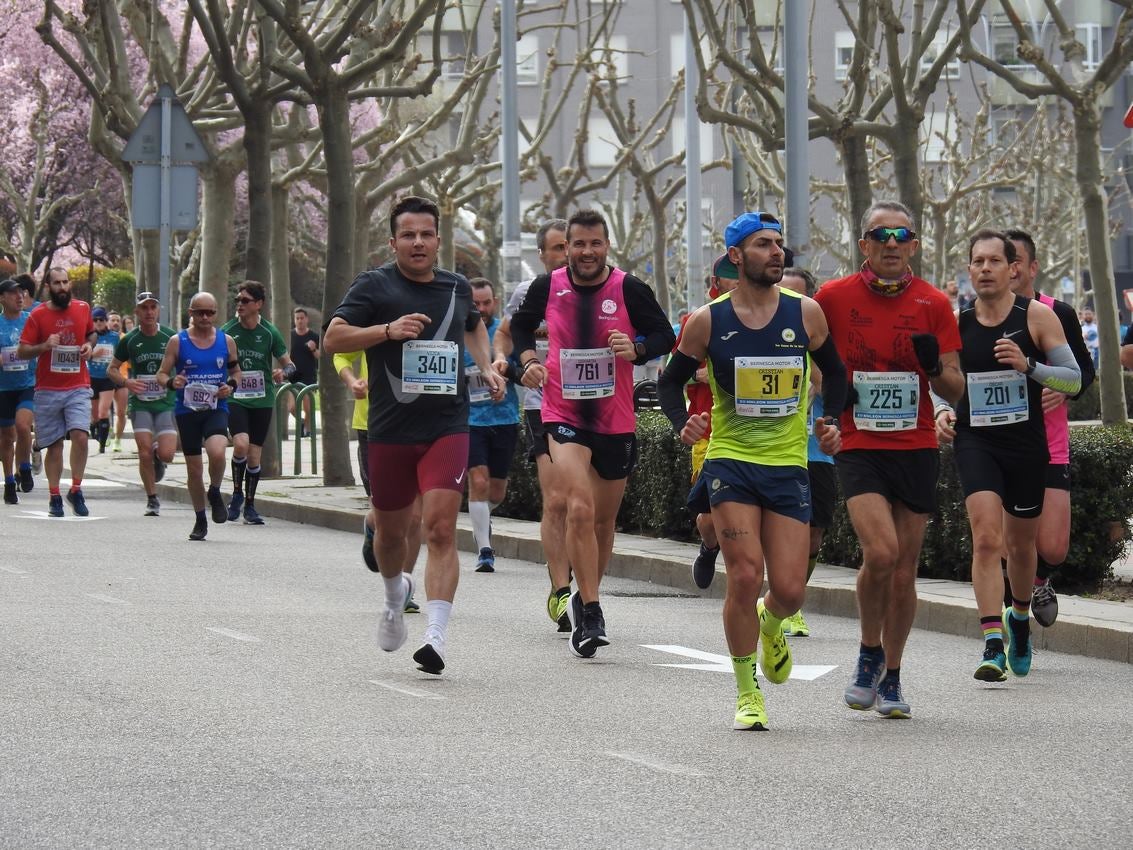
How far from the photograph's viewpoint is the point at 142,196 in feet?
68.6

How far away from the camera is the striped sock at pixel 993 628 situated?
8953mm

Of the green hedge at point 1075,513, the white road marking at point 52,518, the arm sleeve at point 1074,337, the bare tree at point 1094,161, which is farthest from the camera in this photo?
the bare tree at point 1094,161

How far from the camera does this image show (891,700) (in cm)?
811

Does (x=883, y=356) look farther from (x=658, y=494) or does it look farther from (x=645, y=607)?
(x=658, y=494)

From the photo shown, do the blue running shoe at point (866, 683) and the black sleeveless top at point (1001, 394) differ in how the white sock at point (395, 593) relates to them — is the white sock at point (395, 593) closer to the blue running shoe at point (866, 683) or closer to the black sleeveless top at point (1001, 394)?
the blue running shoe at point (866, 683)

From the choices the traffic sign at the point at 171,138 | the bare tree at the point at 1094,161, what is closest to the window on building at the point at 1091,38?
the bare tree at the point at 1094,161

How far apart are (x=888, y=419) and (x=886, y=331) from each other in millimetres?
335

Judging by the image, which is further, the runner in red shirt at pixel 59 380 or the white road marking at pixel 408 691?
the runner in red shirt at pixel 59 380

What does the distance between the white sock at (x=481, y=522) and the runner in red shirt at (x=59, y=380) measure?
5.27 meters

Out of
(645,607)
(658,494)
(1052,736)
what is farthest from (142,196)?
(1052,736)

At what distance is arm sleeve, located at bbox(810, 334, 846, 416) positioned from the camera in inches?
316

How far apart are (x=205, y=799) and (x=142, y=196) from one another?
15.3m

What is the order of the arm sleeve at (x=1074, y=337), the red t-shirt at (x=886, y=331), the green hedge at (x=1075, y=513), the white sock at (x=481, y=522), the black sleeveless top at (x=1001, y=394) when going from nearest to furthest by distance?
the red t-shirt at (x=886, y=331) < the black sleeveless top at (x=1001, y=394) < the arm sleeve at (x=1074, y=337) < the green hedge at (x=1075, y=513) < the white sock at (x=481, y=522)

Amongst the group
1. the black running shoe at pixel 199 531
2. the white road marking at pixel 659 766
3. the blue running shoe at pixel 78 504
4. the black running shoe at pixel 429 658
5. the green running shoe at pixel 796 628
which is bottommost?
the white road marking at pixel 659 766
